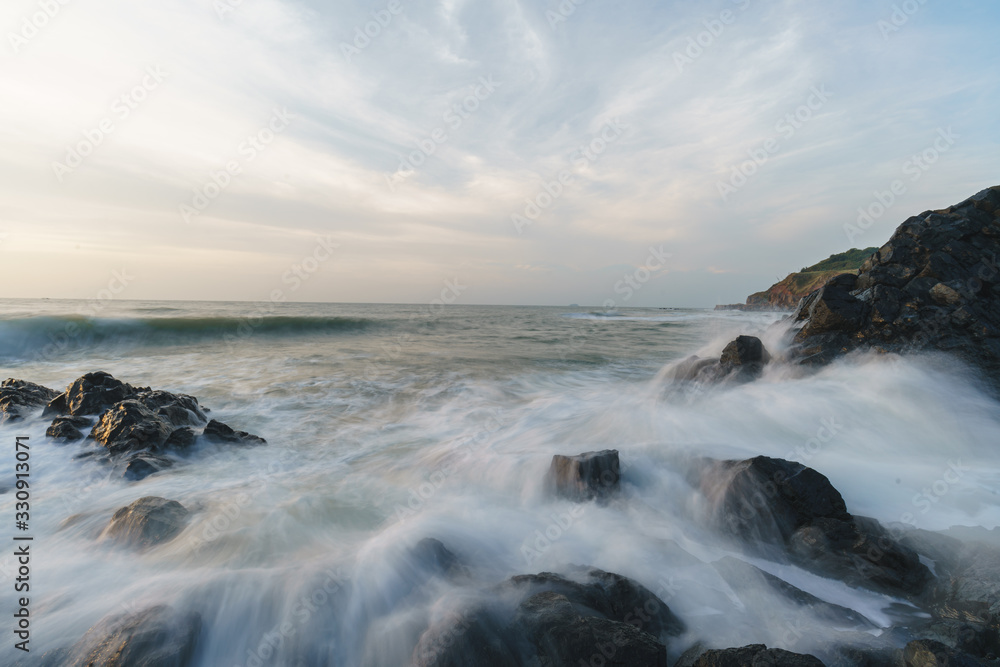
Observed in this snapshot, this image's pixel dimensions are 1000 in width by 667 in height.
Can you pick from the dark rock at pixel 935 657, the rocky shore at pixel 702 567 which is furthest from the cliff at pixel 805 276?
the dark rock at pixel 935 657

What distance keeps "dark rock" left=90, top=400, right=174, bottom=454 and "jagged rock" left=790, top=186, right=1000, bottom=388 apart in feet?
37.5

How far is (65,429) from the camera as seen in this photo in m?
6.68

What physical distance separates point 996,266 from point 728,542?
793 centimetres

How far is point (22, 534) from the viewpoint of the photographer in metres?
4.30

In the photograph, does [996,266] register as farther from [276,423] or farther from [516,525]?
[276,423]

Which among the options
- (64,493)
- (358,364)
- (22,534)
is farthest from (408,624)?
(358,364)

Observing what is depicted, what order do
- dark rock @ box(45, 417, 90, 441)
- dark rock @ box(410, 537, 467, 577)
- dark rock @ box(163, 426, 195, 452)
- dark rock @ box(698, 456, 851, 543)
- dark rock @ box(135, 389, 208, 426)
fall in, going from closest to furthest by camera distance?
dark rock @ box(410, 537, 467, 577), dark rock @ box(698, 456, 851, 543), dark rock @ box(163, 426, 195, 452), dark rock @ box(45, 417, 90, 441), dark rock @ box(135, 389, 208, 426)

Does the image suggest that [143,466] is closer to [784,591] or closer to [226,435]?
[226,435]

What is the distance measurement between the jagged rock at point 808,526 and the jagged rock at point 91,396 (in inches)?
396

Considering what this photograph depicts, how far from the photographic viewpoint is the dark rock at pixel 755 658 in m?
2.28

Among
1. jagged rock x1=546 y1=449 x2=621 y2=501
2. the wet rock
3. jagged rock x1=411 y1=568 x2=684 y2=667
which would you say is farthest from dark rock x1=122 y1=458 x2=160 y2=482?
jagged rock x1=546 y1=449 x2=621 y2=501

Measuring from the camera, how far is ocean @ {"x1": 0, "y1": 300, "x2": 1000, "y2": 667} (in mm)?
3178

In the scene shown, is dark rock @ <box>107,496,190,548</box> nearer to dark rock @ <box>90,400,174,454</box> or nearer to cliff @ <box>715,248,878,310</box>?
dark rock @ <box>90,400,174,454</box>

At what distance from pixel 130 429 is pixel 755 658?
8108 mm
